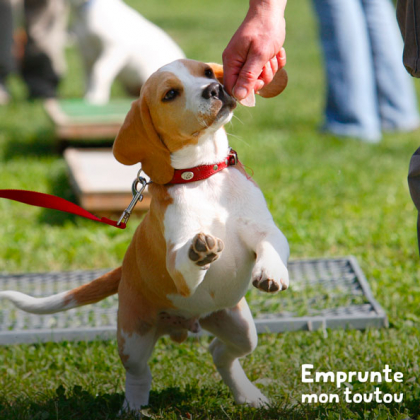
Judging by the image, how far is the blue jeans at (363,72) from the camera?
22.9ft

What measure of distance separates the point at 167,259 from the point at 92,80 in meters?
5.18

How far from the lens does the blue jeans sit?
6973 mm

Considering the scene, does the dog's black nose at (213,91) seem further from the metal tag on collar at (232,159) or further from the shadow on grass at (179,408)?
the shadow on grass at (179,408)

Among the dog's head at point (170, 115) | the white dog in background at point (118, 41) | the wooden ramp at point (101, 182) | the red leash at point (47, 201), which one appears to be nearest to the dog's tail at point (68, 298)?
the red leash at point (47, 201)

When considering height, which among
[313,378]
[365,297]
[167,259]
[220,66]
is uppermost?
[220,66]

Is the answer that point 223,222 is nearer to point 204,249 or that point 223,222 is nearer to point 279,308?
point 204,249

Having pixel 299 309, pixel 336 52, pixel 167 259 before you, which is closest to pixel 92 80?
pixel 336 52

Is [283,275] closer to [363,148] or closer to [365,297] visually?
[365,297]

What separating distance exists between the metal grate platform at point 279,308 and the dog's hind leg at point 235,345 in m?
0.67

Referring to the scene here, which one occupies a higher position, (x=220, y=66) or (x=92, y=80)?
(x=220, y=66)

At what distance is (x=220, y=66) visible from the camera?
245 centimetres

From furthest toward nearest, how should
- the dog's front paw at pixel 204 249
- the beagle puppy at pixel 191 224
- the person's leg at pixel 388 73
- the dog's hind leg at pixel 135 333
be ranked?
the person's leg at pixel 388 73
the dog's hind leg at pixel 135 333
the beagle puppy at pixel 191 224
the dog's front paw at pixel 204 249

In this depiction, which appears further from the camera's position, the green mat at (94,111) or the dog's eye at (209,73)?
the green mat at (94,111)

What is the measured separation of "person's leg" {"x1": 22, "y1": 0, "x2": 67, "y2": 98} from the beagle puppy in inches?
285
